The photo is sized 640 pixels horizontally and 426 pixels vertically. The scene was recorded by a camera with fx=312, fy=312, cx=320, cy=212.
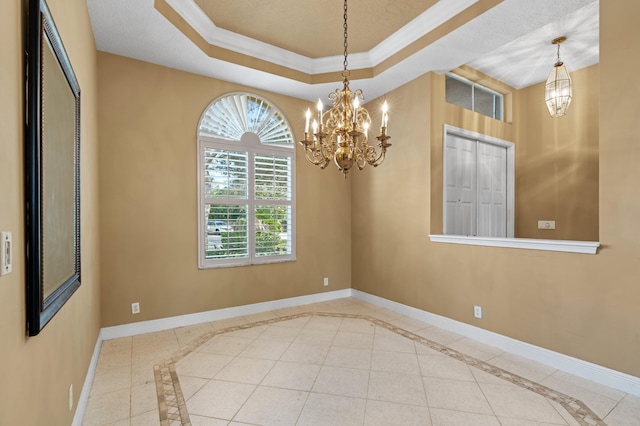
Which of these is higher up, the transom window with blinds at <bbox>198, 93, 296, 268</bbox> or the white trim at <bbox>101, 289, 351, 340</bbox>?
the transom window with blinds at <bbox>198, 93, 296, 268</bbox>

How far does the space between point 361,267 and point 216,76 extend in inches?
127

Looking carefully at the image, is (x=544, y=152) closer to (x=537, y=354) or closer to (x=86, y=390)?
(x=537, y=354)

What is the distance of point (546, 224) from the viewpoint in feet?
14.3

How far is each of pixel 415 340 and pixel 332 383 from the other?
1183 mm

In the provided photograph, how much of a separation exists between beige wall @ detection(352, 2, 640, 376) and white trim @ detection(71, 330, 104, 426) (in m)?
3.24

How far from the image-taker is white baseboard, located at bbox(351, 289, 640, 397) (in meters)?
2.27

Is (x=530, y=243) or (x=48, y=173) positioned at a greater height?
(x=48, y=173)

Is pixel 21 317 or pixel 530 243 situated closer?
pixel 21 317

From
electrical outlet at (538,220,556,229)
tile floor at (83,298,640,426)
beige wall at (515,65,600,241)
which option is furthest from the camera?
electrical outlet at (538,220,556,229)

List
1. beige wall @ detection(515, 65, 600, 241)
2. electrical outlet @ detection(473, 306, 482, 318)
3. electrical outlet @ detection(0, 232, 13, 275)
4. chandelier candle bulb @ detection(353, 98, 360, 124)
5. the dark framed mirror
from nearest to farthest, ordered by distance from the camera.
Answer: electrical outlet @ detection(0, 232, 13, 275), the dark framed mirror, chandelier candle bulb @ detection(353, 98, 360, 124), electrical outlet @ detection(473, 306, 482, 318), beige wall @ detection(515, 65, 600, 241)

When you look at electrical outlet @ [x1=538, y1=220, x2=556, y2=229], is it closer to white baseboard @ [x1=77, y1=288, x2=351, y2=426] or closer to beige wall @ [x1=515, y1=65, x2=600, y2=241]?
beige wall @ [x1=515, y1=65, x2=600, y2=241]

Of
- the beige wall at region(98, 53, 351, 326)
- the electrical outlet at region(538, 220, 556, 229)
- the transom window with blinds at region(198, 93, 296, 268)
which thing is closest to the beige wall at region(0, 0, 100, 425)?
the beige wall at region(98, 53, 351, 326)

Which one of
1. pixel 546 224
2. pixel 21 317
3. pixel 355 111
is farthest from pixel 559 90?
pixel 21 317

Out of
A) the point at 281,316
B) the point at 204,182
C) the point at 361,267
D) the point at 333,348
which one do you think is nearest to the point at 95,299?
the point at 204,182
